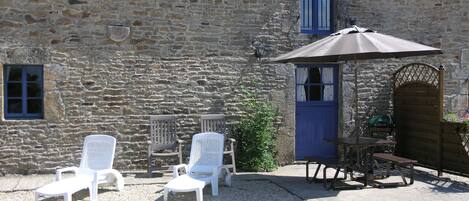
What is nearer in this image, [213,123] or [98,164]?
[98,164]

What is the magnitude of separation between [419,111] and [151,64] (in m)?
4.76

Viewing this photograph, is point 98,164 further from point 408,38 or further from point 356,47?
point 408,38

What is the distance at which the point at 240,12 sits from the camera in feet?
31.4

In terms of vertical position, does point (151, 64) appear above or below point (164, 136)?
above

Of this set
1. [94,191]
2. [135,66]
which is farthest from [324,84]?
[94,191]

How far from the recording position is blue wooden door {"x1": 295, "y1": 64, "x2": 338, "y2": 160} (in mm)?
10039

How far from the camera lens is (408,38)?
1034 centimetres

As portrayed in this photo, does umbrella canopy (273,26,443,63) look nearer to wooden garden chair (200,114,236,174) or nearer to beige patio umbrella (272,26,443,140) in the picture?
beige patio umbrella (272,26,443,140)

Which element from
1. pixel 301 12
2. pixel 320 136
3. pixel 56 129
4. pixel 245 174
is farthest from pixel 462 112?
pixel 56 129

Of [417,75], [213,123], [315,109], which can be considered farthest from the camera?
[315,109]

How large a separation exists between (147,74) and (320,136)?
347cm

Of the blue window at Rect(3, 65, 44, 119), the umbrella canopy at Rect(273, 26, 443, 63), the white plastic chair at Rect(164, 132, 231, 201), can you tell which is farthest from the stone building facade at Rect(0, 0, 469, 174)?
the umbrella canopy at Rect(273, 26, 443, 63)

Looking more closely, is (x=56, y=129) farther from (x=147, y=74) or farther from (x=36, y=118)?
(x=147, y=74)

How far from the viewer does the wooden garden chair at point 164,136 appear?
9000mm
